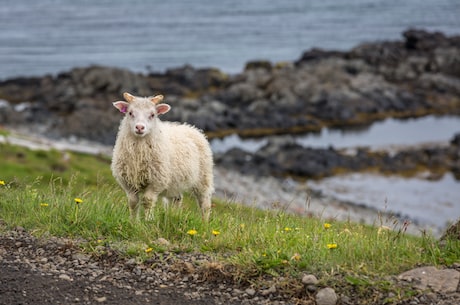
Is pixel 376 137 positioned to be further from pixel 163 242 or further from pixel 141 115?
pixel 163 242

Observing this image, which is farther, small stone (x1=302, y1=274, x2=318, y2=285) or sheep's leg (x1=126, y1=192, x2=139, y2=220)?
sheep's leg (x1=126, y1=192, x2=139, y2=220)

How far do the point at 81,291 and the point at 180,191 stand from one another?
15.4 feet

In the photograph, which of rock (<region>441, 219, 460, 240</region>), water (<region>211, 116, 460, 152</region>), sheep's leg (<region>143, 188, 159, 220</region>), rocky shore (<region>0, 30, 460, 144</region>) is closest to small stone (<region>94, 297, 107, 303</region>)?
sheep's leg (<region>143, 188, 159, 220</region>)

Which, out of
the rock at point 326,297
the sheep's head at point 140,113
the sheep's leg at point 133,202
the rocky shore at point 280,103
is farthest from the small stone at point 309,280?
the rocky shore at point 280,103

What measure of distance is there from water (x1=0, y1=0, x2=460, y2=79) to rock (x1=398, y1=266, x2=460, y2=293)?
6767cm

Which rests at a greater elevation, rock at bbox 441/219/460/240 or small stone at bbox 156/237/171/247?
rock at bbox 441/219/460/240

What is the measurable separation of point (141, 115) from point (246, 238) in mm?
3204

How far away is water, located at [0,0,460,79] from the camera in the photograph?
8769 cm

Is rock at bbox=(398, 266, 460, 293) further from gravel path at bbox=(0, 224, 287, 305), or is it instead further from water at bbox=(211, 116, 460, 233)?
water at bbox=(211, 116, 460, 233)

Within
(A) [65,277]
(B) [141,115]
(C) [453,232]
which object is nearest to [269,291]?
(A) [65,277]

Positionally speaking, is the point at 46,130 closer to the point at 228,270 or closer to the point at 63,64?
the point at 63,64

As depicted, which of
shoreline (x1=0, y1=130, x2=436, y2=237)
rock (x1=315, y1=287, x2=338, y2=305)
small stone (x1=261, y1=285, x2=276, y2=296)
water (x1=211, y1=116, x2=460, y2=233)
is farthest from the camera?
water (x1=211, y1=116, x2=460, y2=233)

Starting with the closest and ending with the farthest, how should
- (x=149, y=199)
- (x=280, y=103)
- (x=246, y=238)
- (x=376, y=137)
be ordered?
(x=246, y=238) → (x=149, y=199) → (x=376, y=137) → (x=280, y=103)

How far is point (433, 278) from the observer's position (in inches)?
336
